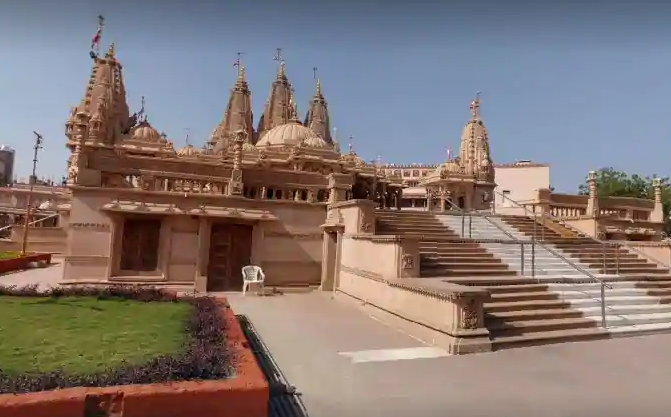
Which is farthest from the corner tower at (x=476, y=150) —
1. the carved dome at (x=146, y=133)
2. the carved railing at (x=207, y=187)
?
the carved dome at (x=146, y=133)

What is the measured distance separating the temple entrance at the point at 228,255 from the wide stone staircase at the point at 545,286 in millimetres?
4640

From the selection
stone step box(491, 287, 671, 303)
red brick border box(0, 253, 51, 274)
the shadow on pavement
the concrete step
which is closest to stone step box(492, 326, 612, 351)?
stone step box(491, 287, 671, 303)

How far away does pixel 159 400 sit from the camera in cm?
349

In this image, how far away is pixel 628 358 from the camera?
23.1 ft

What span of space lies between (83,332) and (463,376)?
17.4 ft

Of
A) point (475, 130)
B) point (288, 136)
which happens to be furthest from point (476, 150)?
point (288, 136)

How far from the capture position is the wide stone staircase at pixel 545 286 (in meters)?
8.24

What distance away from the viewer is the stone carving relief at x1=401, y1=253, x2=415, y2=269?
9352 millimetres

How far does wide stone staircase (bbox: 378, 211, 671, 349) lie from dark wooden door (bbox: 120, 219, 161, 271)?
7257 mm

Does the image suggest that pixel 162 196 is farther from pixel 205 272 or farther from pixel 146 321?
pixel 146 321

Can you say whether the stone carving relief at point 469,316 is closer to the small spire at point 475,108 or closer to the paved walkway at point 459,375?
the paved walkway at point 459,375

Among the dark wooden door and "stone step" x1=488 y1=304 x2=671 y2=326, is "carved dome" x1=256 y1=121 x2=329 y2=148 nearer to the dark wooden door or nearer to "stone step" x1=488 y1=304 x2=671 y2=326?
the dark wooden door

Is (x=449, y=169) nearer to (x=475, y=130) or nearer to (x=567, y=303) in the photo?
(x=475, y=130)

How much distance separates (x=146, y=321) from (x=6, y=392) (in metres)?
3.30
